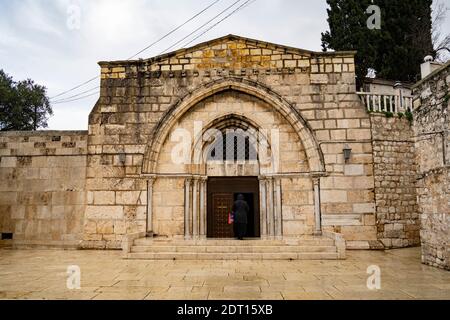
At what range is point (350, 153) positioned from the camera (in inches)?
386

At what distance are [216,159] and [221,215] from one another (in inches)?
69.1

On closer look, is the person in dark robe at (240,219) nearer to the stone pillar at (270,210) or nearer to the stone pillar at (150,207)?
the stone pillar at (270,210)

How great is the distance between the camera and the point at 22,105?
26031 millimetres

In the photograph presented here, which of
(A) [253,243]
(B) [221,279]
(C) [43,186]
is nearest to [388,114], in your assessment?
(A) [253,243]

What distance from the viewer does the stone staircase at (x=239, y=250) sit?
25.9ft

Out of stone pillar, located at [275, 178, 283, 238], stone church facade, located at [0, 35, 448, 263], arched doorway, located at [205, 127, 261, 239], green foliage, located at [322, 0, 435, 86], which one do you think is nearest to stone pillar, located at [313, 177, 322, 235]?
stone church facade, located at [0, 35, 448, 263]

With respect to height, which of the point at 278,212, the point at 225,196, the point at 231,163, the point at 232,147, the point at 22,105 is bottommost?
the point at 278,212

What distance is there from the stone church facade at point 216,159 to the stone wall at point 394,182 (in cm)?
3

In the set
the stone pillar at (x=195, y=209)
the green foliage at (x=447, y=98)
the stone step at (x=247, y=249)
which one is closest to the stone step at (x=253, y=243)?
the stone step at (x=247, y=249)

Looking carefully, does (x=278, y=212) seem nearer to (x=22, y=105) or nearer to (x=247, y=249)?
(x=247, y=249)

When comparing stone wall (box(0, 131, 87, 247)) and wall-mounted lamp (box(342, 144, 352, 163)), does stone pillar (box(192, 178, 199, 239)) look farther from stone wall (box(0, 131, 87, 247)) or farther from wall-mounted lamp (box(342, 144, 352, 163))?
wall-mounted lamp (box(342, 144, 352, 163))

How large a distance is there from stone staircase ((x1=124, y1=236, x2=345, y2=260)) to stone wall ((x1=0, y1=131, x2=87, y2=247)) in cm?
291

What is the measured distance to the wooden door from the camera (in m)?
10.7
